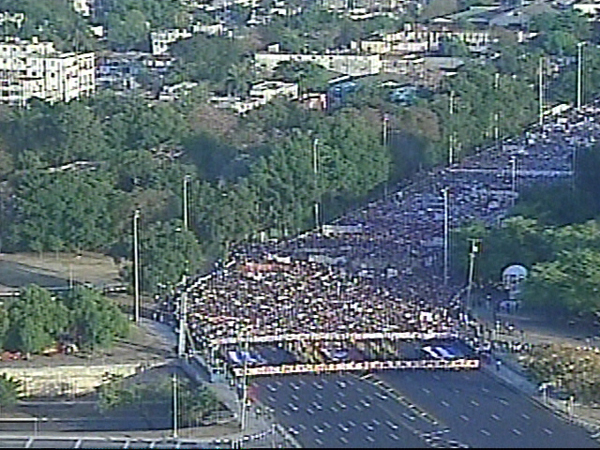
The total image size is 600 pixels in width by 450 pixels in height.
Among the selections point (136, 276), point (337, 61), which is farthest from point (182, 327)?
point (337, 61)

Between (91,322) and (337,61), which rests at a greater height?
(91,322)

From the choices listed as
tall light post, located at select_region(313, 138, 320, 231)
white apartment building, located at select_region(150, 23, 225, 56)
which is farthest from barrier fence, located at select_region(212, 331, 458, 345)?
white apartment building, located at select_region(150, 23, 225, 56)

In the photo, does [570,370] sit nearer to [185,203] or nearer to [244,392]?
[244,392]

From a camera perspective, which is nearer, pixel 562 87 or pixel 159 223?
pixel 159 223

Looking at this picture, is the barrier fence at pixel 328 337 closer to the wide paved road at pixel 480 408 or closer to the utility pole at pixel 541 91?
the wide paved road at pixel 480 408

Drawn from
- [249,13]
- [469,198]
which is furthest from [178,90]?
[249,13]

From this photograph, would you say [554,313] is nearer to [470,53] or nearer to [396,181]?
[396,181]

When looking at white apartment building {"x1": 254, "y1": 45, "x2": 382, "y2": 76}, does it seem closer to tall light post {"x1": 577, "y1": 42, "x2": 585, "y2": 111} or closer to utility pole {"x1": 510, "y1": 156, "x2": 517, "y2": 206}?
tall light post {"x1": 577, "y1": 42, "x2": 585, "y2": 111}
